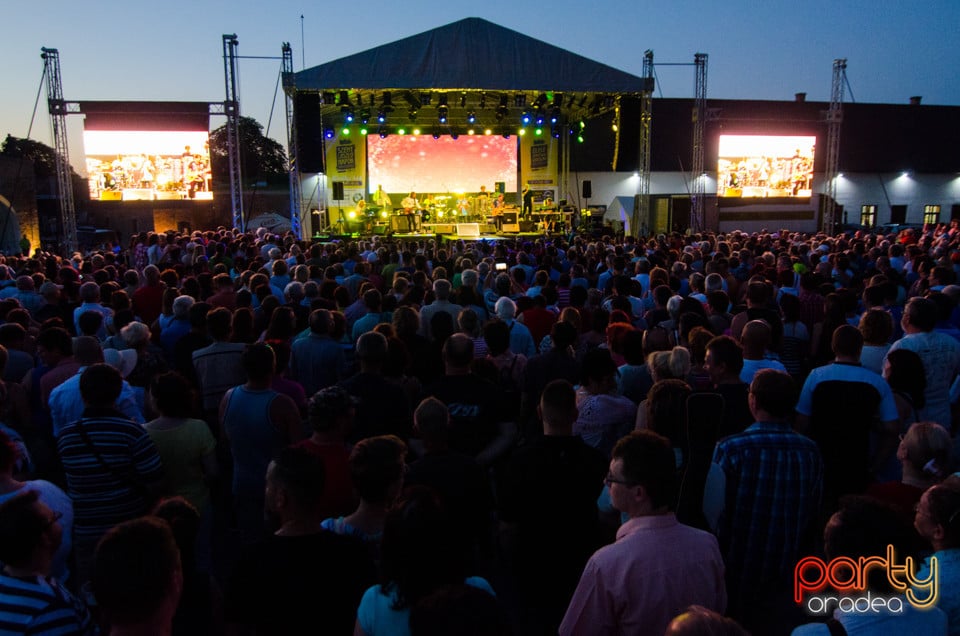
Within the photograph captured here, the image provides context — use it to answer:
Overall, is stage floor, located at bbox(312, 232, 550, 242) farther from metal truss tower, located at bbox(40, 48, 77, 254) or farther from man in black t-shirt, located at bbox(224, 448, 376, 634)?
man in black t-shirt, located at bbox(224, 448, 376, 634)

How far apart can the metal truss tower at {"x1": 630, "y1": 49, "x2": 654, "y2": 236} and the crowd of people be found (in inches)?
498

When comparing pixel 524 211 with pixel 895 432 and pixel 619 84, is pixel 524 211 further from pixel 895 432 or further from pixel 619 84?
pixel 895 432

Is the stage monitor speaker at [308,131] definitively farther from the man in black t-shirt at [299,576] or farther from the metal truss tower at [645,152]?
the man in black t-shirt at [299,576]

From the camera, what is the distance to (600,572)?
7.07ft

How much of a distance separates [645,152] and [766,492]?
17.6 meters

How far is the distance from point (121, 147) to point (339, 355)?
710 inches

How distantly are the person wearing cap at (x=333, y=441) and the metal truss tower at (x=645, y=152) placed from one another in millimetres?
16065

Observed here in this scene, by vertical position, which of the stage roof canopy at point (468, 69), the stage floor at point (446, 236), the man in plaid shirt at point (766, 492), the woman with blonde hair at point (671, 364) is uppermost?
the stage roof canopy at point (468, 69)

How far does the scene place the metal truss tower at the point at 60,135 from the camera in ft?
53.4

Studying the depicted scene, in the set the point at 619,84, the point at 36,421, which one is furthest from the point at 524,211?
the point at 36,421

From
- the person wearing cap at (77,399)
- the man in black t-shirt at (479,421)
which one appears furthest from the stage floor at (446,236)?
the man in black t-shirt at (479,421)

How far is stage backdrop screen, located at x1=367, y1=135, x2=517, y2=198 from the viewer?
2517cm

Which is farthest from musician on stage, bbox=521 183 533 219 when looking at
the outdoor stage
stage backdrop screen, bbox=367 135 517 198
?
stage backdrop screen, bbox=367 135 517 198

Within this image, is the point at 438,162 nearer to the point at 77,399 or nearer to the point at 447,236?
the point at 447,236
